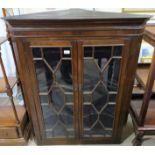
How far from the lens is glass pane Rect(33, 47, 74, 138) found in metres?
1.23

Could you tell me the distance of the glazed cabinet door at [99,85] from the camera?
1.19 metres

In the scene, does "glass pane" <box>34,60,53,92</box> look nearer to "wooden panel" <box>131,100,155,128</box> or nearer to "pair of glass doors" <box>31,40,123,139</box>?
"pair of glass doors" <box>31,40,123,139</box>

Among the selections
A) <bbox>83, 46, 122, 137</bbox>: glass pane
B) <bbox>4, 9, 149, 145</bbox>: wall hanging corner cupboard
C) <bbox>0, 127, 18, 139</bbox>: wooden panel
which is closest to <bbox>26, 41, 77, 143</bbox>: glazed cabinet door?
<bbox>4, 9, 149, 145</bbox>: wall hanging corner cupboard

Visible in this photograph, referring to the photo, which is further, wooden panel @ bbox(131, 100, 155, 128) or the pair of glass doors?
wooden panel @ bbox(131, 100, 155, 128)

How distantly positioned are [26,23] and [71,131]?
40.0 inches

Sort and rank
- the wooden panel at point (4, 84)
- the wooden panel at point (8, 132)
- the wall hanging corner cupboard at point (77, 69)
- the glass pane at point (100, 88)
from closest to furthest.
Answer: the wall hanging corner cupboard at point (77, 69) → the glass pane at point (100, 88) → the wooden panel at point (4, 84) → the wooden panel at point (8, 132)

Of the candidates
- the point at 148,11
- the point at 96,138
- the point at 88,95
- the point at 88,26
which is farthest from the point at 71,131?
the point at 148,11

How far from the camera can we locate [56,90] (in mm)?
1387

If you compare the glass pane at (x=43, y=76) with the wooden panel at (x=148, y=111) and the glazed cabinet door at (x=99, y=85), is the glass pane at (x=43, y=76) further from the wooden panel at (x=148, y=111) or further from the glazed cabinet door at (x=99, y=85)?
the wooden panel at (x=148, y=111)

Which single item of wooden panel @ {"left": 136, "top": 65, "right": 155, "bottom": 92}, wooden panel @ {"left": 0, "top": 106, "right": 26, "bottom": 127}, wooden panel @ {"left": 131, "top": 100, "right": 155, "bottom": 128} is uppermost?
wooden panel @ {"left": 136, "top": 65, "right": 155, "bottom": 92}

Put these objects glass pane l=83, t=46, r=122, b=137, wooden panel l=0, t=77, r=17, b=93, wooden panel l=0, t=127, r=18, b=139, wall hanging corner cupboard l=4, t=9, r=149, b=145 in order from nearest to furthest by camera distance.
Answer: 1. wall hanging corner cupboard l=4, t=9, r=149, b=145
2. glass pane l=83, t=46, r=122, b=137
3. wooden panel l=0, t=77, r=17, b=93
4. wooden panel l=0, t=127, r=18, b=139

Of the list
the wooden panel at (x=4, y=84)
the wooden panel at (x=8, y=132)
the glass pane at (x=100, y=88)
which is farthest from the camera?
the wooden panel at (x=8, y=132)

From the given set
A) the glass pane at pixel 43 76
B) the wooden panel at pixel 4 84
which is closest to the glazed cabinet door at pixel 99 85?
the glass pane at pixel 43 76

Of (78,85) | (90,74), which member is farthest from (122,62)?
(78,85)
